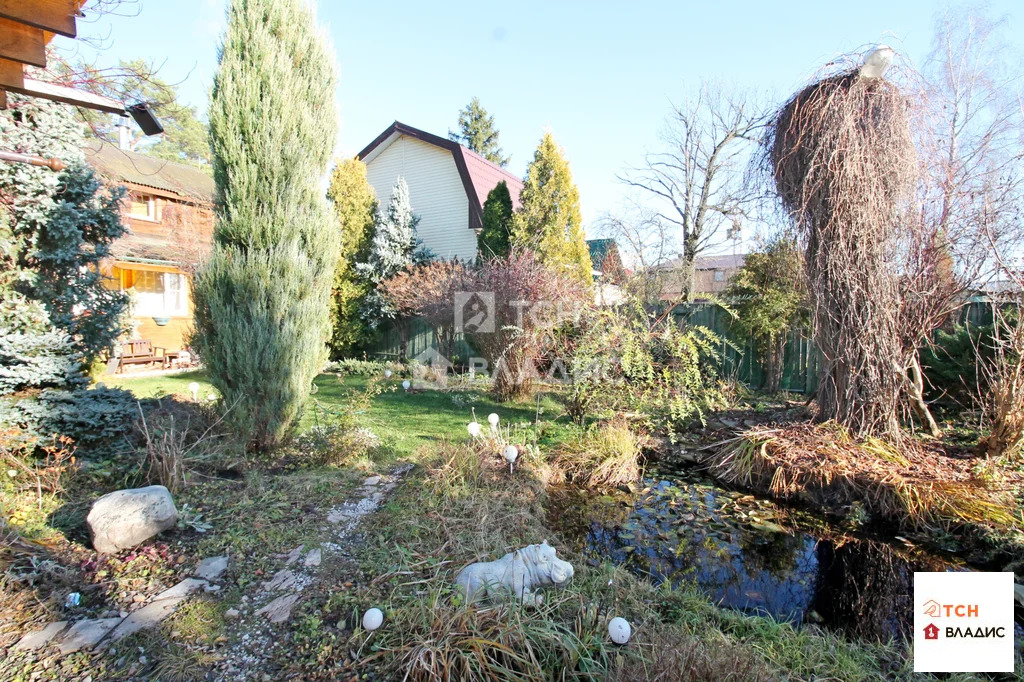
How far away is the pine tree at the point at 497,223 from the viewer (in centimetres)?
1150

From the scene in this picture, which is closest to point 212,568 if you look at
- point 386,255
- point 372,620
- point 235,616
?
point 235,616

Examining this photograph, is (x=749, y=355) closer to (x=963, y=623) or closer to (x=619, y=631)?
(x=963, y=623)

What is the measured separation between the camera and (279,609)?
2.51 metres

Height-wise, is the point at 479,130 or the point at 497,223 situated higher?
the point at 479,130

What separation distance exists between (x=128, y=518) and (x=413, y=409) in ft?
14.2

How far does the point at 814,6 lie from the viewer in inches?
257

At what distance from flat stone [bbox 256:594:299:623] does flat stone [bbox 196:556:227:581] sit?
0.47 meters

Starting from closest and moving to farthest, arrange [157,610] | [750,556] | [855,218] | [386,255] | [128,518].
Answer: [157,610] → [128,518] → [750,556] → [855,218] → [386,255]

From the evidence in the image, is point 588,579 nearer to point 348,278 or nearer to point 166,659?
point 166,659

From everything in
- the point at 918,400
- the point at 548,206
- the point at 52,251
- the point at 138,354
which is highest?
the point at 548,206

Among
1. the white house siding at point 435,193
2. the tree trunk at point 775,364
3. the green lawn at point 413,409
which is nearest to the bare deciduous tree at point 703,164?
the tree trunk at point 775,364

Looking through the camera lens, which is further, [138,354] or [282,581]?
[138,354]

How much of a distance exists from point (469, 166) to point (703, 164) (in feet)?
22.1

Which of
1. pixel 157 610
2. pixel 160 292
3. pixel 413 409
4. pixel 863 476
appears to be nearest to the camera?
pixel 157 610
